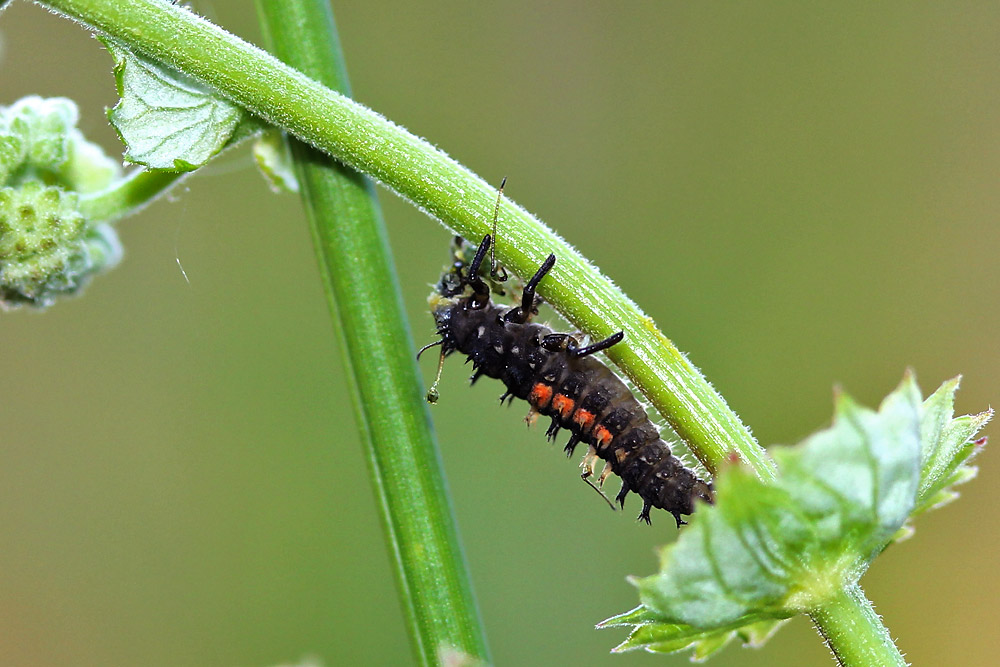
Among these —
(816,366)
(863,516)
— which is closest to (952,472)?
(863,516)

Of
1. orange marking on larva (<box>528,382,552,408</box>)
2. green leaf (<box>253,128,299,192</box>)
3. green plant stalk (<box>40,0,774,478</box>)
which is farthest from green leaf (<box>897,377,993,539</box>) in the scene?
green leaf (<box>253,128,299,192</box>)

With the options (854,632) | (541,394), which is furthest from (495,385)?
(854,632)

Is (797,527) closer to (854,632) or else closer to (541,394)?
(854,632)

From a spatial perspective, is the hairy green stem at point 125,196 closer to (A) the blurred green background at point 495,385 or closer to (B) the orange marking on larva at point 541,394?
(B) the orange marking on larva at point 541,394

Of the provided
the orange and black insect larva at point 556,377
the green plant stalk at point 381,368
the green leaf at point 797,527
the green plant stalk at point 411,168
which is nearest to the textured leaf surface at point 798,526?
the green leaf at point 797,527

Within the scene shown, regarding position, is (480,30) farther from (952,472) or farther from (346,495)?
(952,472)
